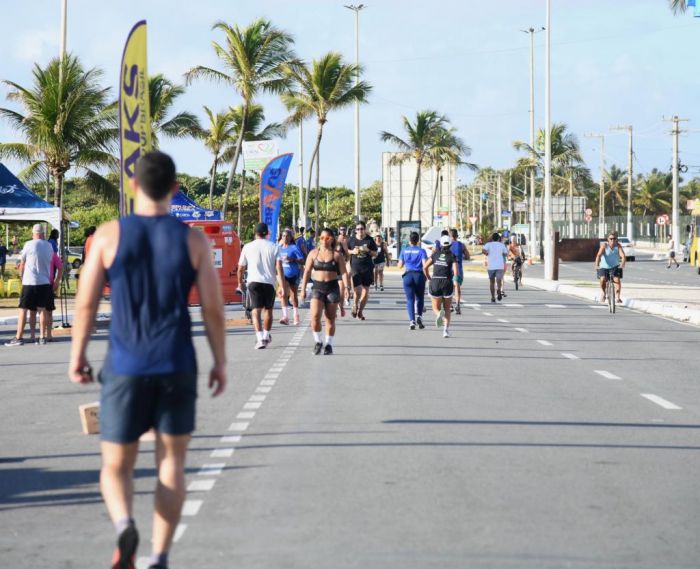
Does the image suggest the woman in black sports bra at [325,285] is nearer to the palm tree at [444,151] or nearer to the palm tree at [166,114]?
the palm tree at [166,114]

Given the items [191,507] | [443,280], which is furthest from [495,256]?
[191,507]

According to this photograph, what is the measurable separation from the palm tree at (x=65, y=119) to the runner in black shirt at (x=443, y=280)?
20.0 meters

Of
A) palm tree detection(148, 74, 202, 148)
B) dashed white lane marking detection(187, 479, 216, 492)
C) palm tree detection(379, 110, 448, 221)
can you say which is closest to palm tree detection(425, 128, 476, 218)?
palm tree detection(379, 110, 448, 221)

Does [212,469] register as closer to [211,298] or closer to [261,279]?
[211,298]

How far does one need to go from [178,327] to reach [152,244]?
373mm

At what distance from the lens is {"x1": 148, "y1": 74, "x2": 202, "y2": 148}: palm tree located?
57.0m

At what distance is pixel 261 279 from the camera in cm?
1881

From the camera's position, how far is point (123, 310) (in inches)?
215

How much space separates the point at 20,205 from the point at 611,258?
46.0 feet

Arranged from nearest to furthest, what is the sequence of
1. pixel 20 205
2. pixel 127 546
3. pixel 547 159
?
pixel 127 546, pixel 20 205, pixel 547 159

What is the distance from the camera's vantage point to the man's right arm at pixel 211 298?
5.54 meters

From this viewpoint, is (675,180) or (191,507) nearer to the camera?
(191,507)

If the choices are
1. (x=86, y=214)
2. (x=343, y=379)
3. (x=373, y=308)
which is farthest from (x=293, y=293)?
(x=86, y=214)

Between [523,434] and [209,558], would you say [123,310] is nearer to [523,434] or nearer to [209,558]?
[209,558]
